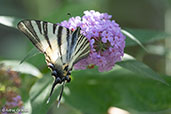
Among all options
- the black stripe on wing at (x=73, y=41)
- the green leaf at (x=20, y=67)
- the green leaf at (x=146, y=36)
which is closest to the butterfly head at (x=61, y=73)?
the black stripe on wing at (x=73, y=41)

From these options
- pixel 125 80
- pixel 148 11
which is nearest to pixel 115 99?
pixel 125 80

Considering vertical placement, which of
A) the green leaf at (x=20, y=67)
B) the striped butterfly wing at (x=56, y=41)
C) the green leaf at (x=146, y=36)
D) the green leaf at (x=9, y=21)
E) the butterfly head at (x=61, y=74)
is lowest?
the butterfly head at (x=61, y=74)

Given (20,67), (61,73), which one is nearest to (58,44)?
(61,73)

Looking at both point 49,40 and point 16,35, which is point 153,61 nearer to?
point 49,40

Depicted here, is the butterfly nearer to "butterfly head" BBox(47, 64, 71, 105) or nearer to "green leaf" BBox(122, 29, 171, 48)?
"butterfly head" BBox(47, 64, 71, 105)

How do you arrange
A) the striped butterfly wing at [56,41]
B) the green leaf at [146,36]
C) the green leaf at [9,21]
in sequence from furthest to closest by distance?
the green leaf at [146,36], the green leaf at [9,21], the striped butterfly wing at [56,41]

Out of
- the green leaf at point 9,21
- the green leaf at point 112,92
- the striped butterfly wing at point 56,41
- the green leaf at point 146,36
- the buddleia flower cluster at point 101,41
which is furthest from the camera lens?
the green leaf at point 112,92

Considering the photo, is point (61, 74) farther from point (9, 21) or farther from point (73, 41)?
point (9, 21)

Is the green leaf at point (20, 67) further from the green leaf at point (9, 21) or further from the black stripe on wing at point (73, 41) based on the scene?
the black stripe on wing at point (73, 41)
